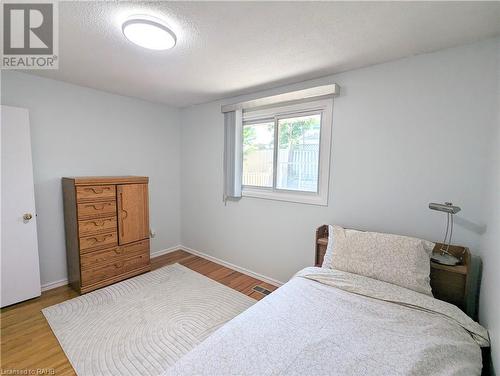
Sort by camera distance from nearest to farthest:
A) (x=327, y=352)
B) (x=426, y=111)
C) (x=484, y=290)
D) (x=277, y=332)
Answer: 1. (x=327, y=352)
2. (x=277, y=332)
3. (x=484, y=290)
4. (x=426, y=111)

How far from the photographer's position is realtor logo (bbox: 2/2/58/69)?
1399 mm

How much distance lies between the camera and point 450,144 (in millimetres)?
1762

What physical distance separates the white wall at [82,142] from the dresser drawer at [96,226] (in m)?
0.50

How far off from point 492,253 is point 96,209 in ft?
11.4

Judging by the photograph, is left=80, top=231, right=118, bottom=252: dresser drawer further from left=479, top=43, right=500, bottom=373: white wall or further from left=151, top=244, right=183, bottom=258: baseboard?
left=479, top=43, right=500, bottom=373: white wall

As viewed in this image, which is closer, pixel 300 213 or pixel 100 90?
pixel 300 213

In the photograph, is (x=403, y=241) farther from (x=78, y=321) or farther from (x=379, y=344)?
(x=78, y=321)

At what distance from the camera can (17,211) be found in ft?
7.52

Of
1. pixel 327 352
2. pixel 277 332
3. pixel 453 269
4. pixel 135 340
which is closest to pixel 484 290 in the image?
pixel 453 269

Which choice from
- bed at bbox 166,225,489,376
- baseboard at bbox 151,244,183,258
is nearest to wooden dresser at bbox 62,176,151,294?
baseboard at bbox 151,244,183,258

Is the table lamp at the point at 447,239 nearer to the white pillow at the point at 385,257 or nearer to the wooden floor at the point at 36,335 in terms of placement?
the white pillow at the point at 385,257

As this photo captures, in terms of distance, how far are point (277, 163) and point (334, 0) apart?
174cm

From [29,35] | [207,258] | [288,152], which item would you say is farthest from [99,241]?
[288,152]

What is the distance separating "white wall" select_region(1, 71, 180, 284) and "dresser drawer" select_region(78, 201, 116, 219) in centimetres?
51
